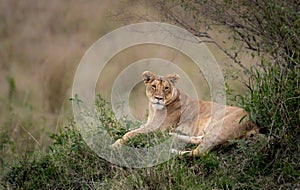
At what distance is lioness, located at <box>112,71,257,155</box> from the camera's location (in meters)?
6.60

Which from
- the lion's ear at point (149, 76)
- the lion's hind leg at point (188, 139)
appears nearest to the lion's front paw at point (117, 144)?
the lion's hind leg at point (188, 139)

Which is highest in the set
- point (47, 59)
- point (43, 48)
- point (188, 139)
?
point (43, 48)

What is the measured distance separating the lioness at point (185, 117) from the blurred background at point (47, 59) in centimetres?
200

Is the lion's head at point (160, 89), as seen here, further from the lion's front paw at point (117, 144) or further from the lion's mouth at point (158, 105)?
the lion's front paw at point (117, 144)

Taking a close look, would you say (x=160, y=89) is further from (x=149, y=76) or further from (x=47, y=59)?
(x=47, y=59)

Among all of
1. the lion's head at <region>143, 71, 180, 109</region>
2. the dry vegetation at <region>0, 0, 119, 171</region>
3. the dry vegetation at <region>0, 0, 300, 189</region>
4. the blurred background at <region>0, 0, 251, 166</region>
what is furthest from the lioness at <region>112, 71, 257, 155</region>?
the dry vegetation at <region>0, 0, 119, 171</region>

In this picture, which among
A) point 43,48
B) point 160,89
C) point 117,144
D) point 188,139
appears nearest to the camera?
point 117,144

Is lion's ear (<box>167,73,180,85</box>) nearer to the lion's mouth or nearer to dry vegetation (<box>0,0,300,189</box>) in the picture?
the lion's mouth

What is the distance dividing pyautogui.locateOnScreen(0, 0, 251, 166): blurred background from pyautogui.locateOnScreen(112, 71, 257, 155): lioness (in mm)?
2002

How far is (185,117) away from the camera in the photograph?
7.26m

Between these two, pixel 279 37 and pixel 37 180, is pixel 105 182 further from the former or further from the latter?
pixel 279 37

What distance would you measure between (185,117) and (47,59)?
588 cm

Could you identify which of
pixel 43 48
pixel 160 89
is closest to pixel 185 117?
pixel 160 89

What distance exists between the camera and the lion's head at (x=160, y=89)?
7109mm
